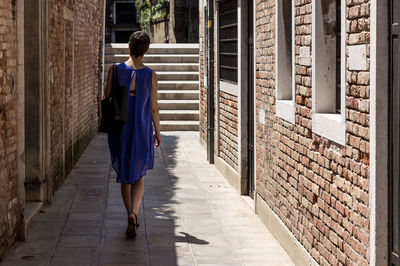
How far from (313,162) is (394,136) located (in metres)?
1.73

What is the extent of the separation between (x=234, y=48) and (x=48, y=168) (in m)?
2.99

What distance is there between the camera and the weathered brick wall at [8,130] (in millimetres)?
6500

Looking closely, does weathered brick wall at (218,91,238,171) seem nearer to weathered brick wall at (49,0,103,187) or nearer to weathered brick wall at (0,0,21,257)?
weathered brick wall at (49,0,103,187)

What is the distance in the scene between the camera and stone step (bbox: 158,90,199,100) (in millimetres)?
19250

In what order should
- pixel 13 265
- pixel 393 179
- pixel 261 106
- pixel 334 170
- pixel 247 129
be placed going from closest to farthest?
1. pixel 393 179
2. pixel 334 170
3. pixel 13 265
4. pixel 261 106
5. pixel 247 129

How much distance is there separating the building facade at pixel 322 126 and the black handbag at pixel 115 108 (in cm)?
133

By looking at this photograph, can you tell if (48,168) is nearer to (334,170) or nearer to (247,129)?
(247,129)

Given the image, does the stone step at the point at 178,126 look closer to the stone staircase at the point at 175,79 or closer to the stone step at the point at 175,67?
the stone staircase at the point at 175,79

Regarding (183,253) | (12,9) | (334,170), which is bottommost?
(183,253)

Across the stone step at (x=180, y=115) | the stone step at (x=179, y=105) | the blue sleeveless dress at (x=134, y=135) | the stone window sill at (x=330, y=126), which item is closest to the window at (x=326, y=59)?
A: the stone window sill at (x=330, y=126)

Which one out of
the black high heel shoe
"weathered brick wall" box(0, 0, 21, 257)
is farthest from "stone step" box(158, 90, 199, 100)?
"weathered brick wall" box(0, 0, 21, 257)

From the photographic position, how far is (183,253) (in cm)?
686

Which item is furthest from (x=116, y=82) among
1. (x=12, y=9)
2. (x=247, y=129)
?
(x=247, y=129)

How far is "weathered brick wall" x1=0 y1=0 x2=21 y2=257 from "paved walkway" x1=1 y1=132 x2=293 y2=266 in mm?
254
